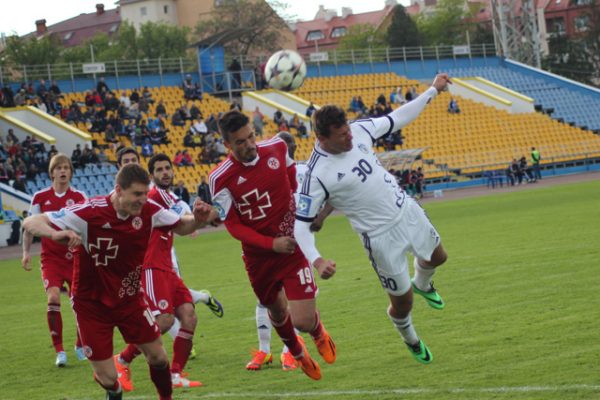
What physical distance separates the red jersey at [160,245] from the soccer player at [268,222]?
858 mm

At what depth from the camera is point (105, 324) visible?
25.4 ft

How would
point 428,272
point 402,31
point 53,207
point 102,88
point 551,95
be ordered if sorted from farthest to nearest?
1. point 402,31
2. point 551,95
3. point 102,88
4. point 53,207
5. point 428,272

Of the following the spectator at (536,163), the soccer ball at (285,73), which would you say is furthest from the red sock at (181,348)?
the spectator at (536,163)

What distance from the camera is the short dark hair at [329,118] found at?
820 centimetres

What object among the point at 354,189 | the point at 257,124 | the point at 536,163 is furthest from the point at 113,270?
the point at 536,163

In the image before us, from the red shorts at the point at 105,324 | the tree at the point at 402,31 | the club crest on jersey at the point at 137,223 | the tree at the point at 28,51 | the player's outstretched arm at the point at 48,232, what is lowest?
the red shorts at the point at 105,324

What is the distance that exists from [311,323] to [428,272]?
1260 mm

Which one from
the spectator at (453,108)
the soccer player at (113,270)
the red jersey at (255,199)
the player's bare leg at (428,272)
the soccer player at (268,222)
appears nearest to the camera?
the soccer player at (113,270)

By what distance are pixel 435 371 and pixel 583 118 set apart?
5236cm

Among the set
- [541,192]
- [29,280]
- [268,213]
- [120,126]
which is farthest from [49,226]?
[120,126]

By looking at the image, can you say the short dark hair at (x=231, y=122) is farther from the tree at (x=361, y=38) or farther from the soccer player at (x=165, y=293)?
the tree at (x=361, y=38)

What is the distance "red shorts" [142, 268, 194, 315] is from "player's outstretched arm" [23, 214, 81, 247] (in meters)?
2.14

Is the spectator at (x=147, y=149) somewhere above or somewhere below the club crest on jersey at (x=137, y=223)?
below

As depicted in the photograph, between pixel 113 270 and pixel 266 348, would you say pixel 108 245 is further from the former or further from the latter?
pixel 266 348
